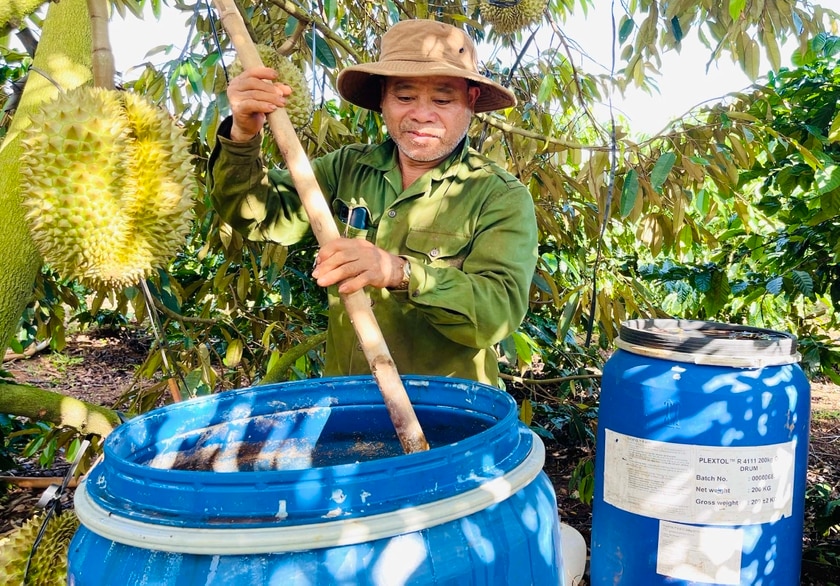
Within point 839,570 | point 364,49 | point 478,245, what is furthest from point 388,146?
point 839,570

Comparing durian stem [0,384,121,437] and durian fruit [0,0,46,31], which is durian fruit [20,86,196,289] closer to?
durian fruit [0,0,46,31]

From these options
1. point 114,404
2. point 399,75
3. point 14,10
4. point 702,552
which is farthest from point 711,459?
point 114,404

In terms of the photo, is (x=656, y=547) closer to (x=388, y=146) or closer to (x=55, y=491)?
(x=388, y=146)

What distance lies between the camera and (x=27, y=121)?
1023 millimetres

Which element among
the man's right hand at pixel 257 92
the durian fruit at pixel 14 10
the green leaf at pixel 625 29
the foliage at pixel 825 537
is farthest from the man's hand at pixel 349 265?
the foliage at pixel 825 537

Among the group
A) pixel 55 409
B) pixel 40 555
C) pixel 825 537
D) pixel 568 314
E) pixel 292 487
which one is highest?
pixel 292 487

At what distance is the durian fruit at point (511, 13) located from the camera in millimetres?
2645

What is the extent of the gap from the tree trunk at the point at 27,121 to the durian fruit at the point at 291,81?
38.9 inches

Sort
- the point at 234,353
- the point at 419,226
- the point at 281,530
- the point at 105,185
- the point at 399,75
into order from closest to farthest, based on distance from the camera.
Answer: the point at 281,530 < the point at 105,185 < the point at 399,75 < the point at 419,226 < the point at 234,353

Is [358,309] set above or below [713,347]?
above

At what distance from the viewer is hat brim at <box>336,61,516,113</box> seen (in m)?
1.66

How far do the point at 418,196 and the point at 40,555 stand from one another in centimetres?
115

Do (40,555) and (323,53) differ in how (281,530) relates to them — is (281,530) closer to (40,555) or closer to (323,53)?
(40,555)

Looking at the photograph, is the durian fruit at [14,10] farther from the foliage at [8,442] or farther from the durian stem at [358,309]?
the foliage at [8,442]
